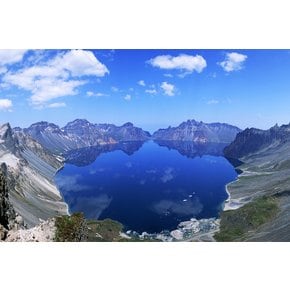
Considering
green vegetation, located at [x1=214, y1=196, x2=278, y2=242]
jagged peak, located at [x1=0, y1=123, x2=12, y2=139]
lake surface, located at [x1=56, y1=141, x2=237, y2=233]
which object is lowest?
green vegetation, located at [x1=214, y1=196, x2=278, y2=242]

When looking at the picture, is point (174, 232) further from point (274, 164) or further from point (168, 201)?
point (274, 164)

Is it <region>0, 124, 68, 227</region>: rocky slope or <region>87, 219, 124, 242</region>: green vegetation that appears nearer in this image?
<region>87, 219, 124, 242</region>: green vegetation

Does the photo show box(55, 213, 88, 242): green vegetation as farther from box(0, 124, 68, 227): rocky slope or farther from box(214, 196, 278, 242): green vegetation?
box(214, 196, 278, 242): green vegetation

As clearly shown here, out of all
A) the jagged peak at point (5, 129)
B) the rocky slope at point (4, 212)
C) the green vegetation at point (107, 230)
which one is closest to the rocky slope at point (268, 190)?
the green vegetation at point (107, 230)

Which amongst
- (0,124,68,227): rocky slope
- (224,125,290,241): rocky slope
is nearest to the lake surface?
(0,124,68,227): rocky slope

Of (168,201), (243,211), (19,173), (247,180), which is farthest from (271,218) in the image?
A: (19,173)

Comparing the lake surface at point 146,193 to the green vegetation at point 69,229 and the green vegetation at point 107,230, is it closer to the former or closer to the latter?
the green vegetation at point 107,230
